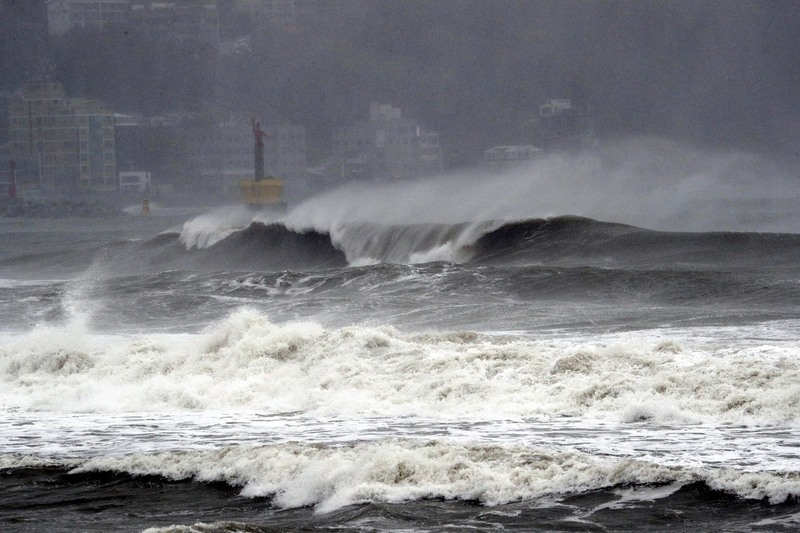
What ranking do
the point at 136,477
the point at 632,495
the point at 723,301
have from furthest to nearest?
1. the point at 723,301
2. the point at 136,477
3. the point at 632,495

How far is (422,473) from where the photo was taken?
9805 millimetres

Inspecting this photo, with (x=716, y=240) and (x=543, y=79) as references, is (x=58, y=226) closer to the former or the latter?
(x=543, y=79)

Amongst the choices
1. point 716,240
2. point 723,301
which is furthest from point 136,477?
point 716,240

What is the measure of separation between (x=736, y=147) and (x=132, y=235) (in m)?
52.0

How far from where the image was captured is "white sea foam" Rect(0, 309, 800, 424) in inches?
472

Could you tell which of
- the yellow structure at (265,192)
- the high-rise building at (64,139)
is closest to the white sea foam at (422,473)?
the yellow structure at (265,192)

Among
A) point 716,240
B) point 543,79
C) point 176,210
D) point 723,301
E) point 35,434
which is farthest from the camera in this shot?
point 543,79

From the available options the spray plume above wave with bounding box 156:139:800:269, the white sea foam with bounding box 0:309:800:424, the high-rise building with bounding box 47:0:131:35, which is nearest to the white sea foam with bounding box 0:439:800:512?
the white sea foam with bounding box 0:309:800:424

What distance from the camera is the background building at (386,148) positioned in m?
101

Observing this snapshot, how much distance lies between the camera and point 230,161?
10906 centimetres

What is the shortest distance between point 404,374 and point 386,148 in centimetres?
9222

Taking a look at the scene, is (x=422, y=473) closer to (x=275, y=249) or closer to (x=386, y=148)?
(x=275, y=249)

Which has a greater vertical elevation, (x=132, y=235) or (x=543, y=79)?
(x=543, y=79)

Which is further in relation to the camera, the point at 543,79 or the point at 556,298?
the point at 543,79
